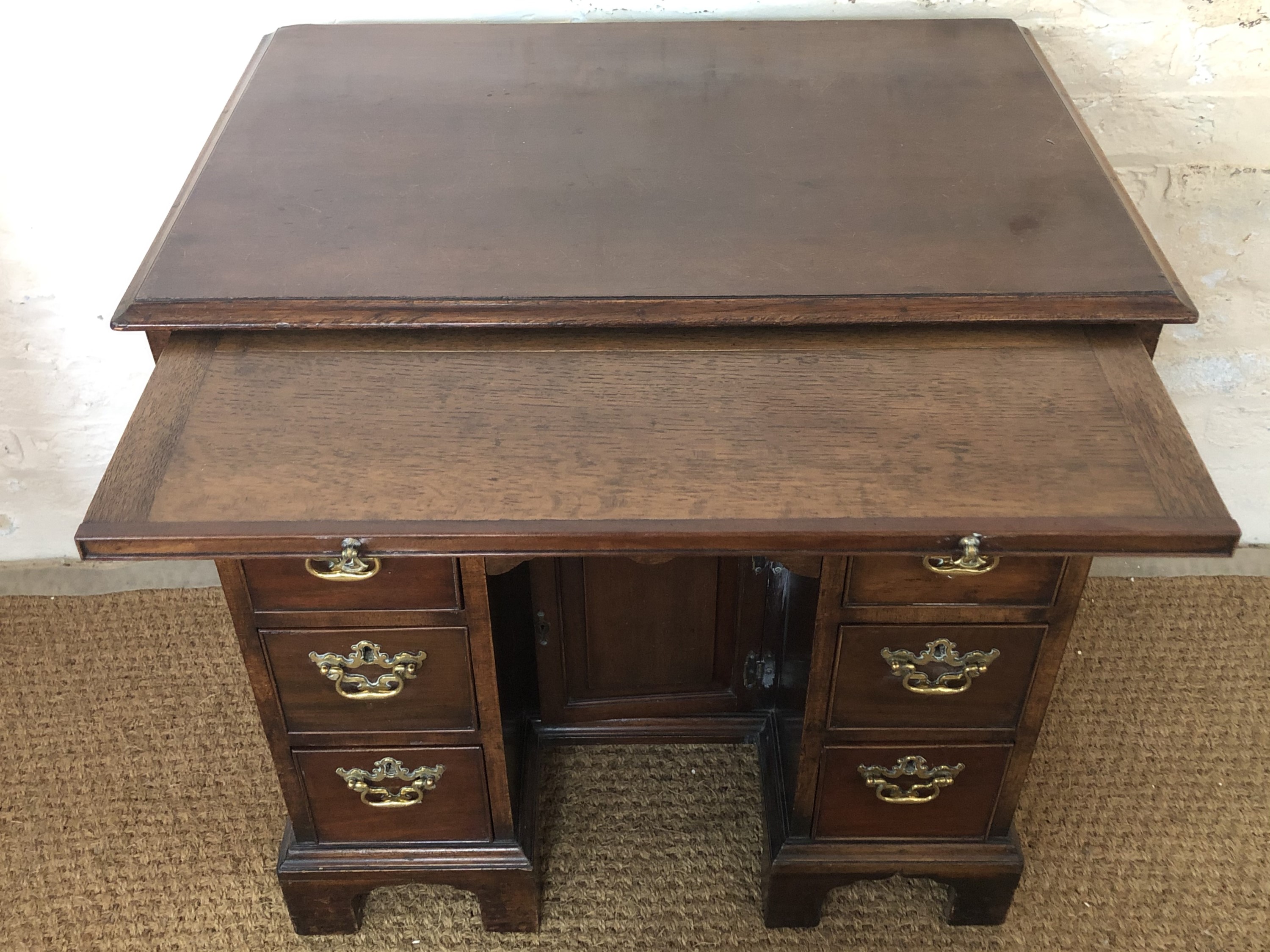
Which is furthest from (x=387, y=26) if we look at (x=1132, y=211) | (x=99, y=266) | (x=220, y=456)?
(x=1132, y=211)

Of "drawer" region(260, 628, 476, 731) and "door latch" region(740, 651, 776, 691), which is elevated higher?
"drawer" region(260, 628, 476, 731)

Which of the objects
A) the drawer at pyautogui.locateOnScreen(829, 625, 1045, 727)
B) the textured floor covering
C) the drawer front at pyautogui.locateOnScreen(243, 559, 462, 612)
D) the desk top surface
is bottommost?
the textured floor covering

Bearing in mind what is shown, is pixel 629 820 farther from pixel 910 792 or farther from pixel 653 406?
pixel 653 406

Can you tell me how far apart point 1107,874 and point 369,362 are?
1.15 meters

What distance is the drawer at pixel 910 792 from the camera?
1.24 meters

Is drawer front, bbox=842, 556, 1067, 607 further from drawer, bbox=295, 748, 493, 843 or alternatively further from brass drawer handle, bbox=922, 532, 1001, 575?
drawer, bbox=295, 748, 493, 843

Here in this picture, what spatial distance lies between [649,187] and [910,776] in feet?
2.28

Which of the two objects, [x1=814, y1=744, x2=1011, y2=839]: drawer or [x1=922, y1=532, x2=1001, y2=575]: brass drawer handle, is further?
[x1=814, y1=744, x2=1011, y2=839]: drawer

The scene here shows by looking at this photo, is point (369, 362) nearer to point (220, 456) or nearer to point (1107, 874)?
point (220, 456)

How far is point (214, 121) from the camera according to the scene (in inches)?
59.1

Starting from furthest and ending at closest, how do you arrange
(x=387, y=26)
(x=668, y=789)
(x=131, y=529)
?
(x=668, y=789)
(x=387, y=26)
(x=131, y=529)

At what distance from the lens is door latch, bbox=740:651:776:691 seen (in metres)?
1.56

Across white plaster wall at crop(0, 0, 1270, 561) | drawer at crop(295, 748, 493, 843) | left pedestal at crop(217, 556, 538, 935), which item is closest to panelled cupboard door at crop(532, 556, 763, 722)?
left pedestal at crop(217, 556, 538, 935)

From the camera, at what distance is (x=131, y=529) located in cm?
88
